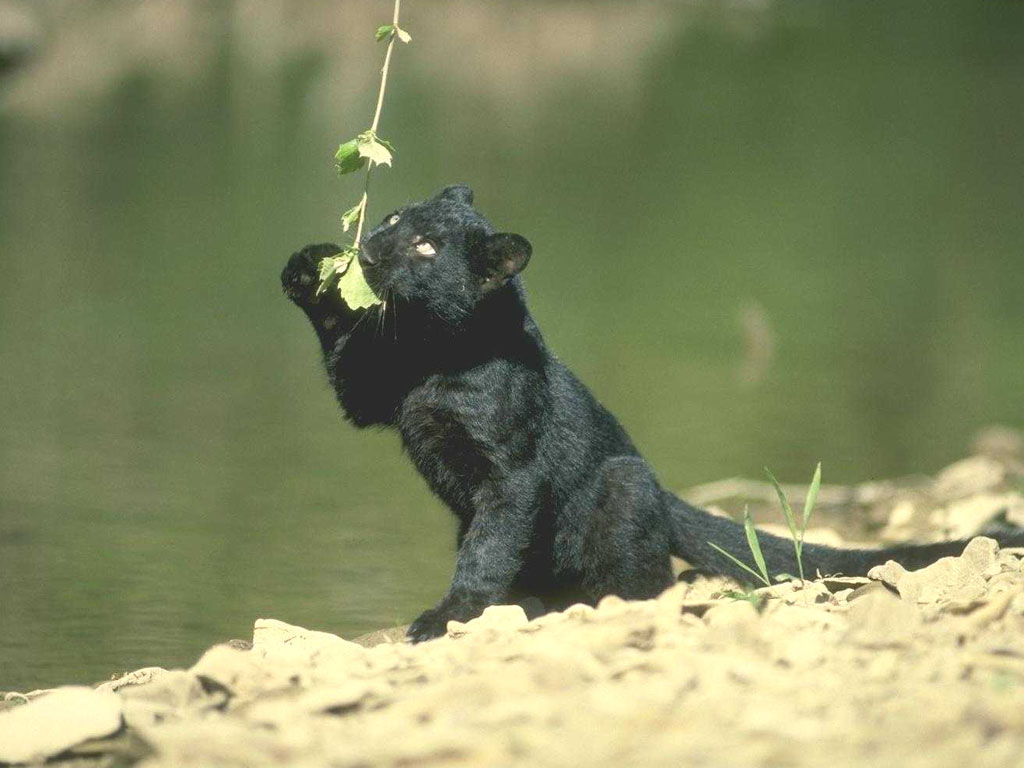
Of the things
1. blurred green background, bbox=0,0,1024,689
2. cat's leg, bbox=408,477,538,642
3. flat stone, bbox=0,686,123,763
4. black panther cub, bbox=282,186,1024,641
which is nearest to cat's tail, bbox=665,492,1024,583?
black panther cub, bbox=282,186,1024,641

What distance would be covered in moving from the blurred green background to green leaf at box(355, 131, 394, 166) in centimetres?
233

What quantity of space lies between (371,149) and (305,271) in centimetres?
52

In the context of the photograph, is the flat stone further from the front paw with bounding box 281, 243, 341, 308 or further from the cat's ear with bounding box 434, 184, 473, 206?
the cat's ear with bounding box 434, 184, 473, 206

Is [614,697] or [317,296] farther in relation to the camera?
[317,296]

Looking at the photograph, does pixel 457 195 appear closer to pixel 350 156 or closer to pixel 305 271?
pixel 350 156

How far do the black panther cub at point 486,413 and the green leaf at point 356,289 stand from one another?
0.29 ft

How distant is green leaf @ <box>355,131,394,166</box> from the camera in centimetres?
616

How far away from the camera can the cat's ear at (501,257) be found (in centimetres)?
617

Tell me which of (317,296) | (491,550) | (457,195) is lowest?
(491,550)

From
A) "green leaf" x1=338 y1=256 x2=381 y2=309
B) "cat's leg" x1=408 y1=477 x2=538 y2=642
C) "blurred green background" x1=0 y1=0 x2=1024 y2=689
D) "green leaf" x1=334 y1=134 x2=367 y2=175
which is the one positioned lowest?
"cat's leg" x1=408 y1=477 x2=538 y2=642

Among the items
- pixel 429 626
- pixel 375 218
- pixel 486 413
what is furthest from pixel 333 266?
pixel 375 218

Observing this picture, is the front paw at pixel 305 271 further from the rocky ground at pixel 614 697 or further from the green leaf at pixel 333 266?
the rocky ground at pixel 614 697

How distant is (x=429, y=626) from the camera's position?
5867 mm

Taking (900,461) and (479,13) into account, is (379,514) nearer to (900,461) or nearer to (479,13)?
(900,461)
